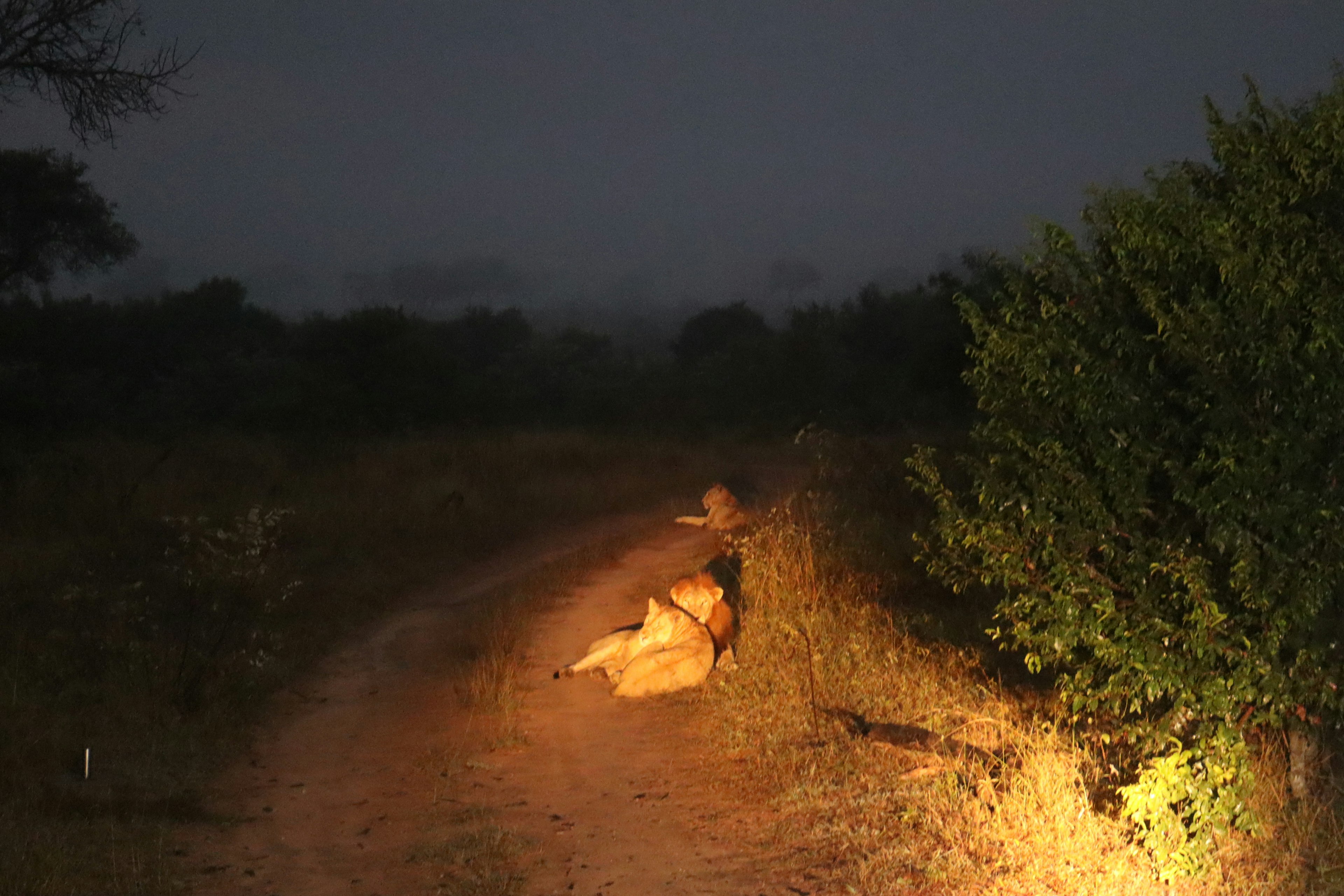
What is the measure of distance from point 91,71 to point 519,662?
6.80 meters

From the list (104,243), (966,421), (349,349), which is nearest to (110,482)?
(104,243)

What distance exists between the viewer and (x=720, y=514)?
15258mm

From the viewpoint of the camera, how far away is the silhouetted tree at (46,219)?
19.0 meters

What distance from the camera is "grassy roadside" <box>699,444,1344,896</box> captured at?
4.65m

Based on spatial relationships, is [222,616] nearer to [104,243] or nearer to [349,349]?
[104,243]

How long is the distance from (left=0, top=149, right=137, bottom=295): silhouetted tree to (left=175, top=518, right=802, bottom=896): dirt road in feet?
Result: 43.7

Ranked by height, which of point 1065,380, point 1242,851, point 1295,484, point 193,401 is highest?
point 193,401

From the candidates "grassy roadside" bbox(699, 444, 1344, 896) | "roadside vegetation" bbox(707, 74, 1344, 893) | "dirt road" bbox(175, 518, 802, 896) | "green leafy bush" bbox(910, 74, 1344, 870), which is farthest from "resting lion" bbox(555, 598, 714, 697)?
"green leafy bush" bbox(910, 74, 1344, 870)

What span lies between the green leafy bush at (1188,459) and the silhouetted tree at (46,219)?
1772 centimetres

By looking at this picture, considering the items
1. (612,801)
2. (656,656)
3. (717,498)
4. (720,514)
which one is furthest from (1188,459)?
(717,498)

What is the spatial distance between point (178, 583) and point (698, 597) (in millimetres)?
5044

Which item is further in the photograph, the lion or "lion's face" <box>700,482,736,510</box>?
"lion's face" <box>700,482,736,510</box>

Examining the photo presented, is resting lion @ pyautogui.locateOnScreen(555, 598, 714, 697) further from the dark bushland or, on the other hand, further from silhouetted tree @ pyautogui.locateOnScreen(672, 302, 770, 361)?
silhouetted tree @ pyautogui.locateOnScreen(672, 302, 770, 361)

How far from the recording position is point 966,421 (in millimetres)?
17500
